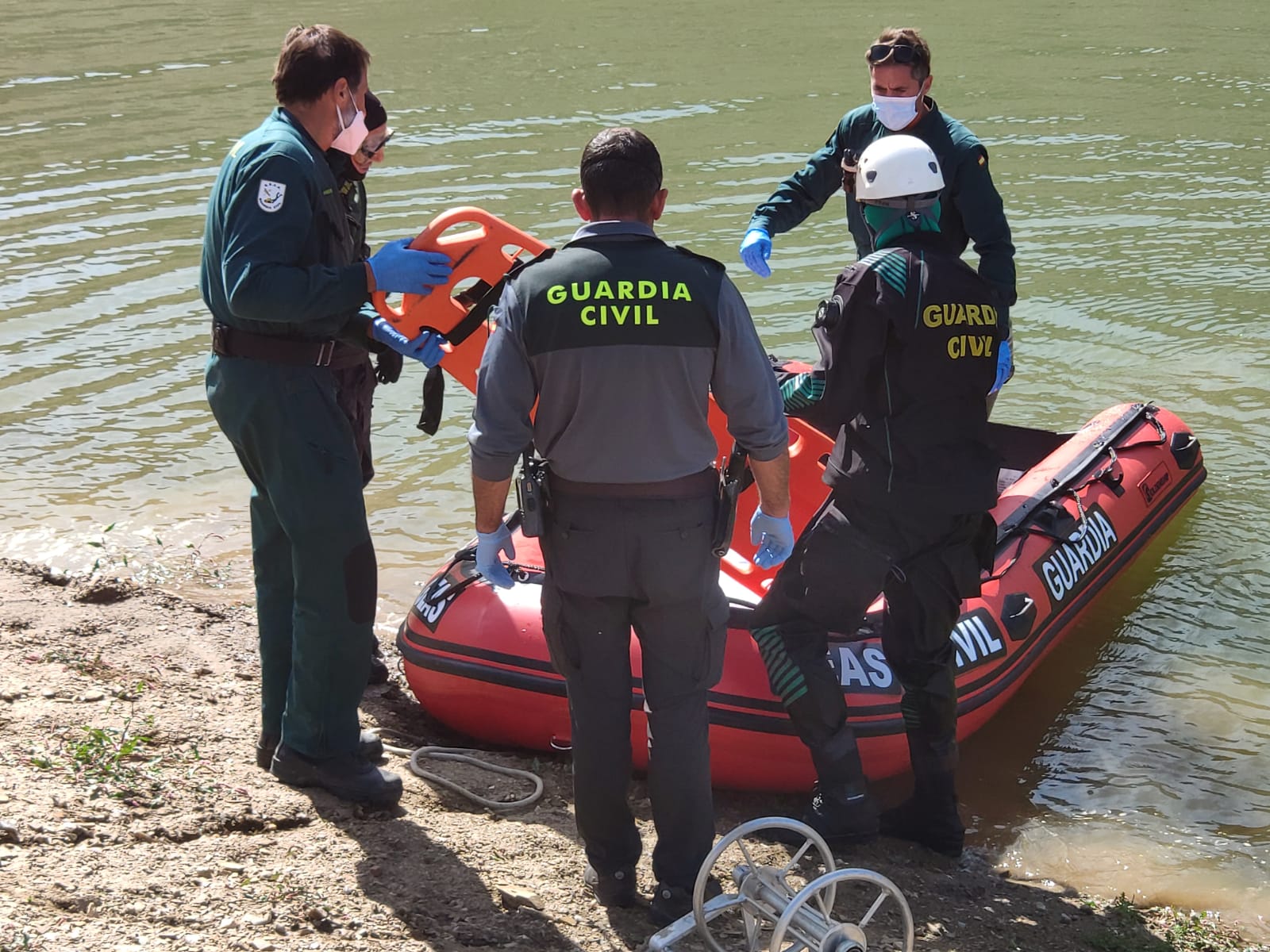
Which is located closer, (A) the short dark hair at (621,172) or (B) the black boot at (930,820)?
(A) the short dark hair at (621,172)

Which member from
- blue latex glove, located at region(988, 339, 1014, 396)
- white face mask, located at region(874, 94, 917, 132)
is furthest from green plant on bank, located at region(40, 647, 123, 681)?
white face mask, located at region(874, 94, 917, 132)

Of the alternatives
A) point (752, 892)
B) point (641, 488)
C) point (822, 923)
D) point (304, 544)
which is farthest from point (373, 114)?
point (822, 923)

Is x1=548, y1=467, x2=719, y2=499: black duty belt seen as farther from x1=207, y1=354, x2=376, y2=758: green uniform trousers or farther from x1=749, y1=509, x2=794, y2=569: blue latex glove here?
x1=207, y1=354, x2=376, y2=758: green uniform trousers

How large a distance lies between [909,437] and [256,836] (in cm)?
177

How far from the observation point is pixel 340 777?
328 cm

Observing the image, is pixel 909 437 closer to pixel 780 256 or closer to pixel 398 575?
pixel 398 575

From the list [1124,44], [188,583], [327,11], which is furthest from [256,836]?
[327,11]

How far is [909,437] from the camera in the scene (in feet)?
10.5

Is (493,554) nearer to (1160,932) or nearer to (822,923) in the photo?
(822,923)

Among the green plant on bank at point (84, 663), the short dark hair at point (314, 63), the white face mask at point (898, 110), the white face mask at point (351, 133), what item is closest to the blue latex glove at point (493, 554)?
the white face mask at point (351, 133)

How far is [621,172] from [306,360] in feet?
2.97

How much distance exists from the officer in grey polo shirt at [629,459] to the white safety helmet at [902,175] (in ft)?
2.26

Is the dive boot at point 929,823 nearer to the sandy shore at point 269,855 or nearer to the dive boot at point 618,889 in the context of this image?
the sandy shore at point 269,855

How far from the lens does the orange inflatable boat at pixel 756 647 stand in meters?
3.79
